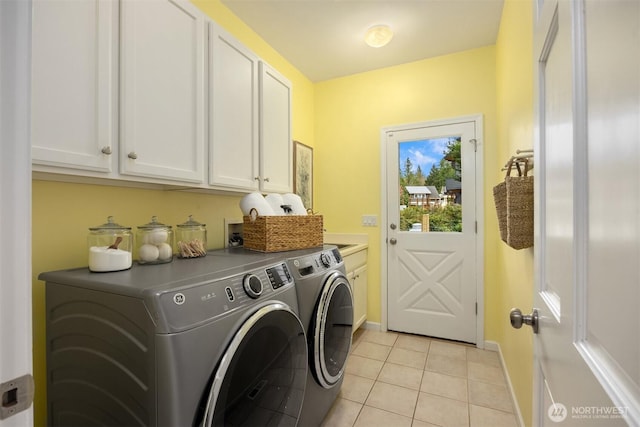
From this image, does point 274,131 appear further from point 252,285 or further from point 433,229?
point 433,229

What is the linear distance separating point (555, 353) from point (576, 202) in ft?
1.21

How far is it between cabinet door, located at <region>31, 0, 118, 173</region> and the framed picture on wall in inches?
76.5

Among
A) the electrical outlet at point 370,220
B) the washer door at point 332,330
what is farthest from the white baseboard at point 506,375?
the electrical outlet at point 370,220

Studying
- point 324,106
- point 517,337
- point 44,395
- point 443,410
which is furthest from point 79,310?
point 324,106

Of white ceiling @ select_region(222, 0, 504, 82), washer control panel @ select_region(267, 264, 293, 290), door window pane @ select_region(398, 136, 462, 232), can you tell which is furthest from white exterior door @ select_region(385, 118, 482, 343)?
washer control panel @ select_region(267, 264, 293, 290)

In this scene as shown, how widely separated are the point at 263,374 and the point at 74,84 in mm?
1207

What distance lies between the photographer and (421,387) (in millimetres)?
2043

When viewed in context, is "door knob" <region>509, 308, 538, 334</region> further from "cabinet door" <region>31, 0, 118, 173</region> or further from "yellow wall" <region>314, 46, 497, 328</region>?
"yellow wall" <region>314, 46, 497, 328</region>

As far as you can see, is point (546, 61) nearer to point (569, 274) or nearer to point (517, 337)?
point (569, 274)

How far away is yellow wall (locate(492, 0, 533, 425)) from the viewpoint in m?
1.42

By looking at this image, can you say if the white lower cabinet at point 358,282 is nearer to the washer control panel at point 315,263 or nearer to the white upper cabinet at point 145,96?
the washer control panel at point 315,263

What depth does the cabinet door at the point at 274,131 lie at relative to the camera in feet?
6.39

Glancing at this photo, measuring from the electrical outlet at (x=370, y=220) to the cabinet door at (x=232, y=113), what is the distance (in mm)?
1518

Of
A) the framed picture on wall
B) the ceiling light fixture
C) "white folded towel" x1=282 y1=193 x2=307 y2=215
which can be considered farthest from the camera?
the framed picture on wall
